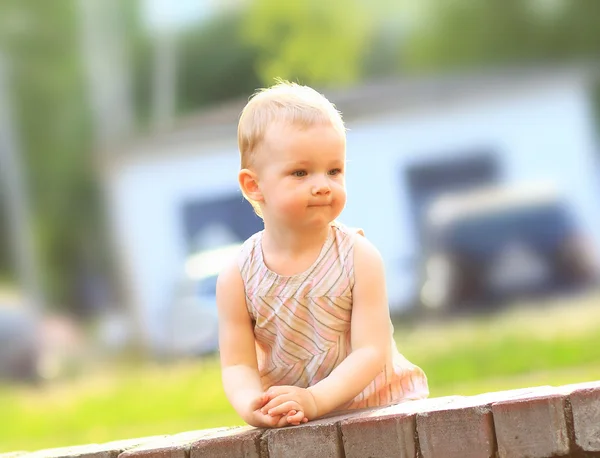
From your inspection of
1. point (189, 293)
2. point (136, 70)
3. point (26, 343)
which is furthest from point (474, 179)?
point (26, 343)

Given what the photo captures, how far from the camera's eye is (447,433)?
129 centimetres

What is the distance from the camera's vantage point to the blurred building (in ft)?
27.3

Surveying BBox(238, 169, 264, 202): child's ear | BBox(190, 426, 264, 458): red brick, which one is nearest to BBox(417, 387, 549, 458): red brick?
BBox(190, 426, 264, 458): red brick

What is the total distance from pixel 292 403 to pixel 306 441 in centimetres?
6

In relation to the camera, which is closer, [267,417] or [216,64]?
[267,417]

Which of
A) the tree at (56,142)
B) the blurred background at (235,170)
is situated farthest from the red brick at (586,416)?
the tree at (56,142)

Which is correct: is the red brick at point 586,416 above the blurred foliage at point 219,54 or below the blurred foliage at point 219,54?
below

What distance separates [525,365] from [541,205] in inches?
143

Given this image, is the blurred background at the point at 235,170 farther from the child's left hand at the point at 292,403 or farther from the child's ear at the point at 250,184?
the child's left hand at the point at 292,403

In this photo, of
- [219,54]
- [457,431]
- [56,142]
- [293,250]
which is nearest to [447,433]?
[457,431]

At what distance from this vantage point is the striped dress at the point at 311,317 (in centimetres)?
152

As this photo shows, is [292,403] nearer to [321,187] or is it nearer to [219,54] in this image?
[321,187]

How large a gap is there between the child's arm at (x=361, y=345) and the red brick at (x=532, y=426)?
0.25 meters

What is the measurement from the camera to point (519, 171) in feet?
29.3
